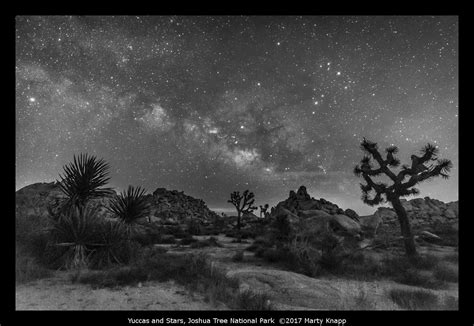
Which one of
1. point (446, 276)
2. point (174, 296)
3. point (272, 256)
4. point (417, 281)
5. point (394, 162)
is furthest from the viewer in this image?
point (394, 162)

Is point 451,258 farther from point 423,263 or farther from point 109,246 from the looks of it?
point 109,246

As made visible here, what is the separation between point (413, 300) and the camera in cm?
487

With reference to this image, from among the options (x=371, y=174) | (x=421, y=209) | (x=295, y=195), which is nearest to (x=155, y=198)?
(x=295, y=195)

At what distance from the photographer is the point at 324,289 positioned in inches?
220

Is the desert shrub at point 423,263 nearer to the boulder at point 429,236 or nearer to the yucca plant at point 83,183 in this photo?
the boulder at point 429,236

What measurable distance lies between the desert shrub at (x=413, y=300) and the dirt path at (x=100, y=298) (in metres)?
4.14

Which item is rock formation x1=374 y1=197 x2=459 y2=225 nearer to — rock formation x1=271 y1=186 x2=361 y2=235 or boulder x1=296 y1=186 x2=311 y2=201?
rock formation x1=271 y1=186 x2=361 y2=235

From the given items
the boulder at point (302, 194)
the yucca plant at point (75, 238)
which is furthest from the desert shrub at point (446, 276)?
the boulder at point (302, 194)

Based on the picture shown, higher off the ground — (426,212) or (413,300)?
(413,300)

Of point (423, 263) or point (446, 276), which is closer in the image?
point (446, 276)

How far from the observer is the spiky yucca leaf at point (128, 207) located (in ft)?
33.3

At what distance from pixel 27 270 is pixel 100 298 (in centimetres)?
256

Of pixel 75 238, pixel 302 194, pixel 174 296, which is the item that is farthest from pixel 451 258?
pixel 302 194
